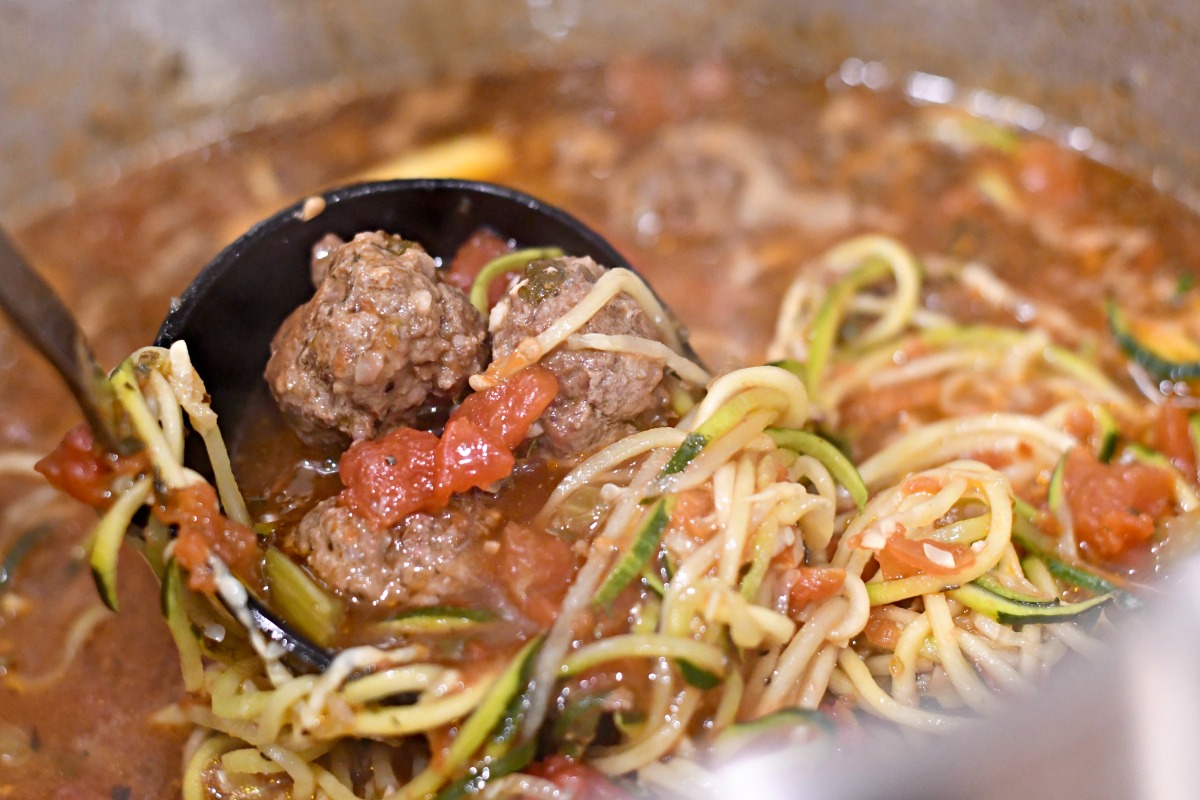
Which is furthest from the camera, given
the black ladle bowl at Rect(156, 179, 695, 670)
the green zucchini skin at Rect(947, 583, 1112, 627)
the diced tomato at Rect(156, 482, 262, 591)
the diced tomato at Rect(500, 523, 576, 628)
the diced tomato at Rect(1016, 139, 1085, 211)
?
the diced tomato at Rect(1016, 139, 1085, 211)

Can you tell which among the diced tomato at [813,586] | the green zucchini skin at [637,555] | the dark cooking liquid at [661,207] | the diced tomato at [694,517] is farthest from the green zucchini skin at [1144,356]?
the green zucchini skin at [637,555]

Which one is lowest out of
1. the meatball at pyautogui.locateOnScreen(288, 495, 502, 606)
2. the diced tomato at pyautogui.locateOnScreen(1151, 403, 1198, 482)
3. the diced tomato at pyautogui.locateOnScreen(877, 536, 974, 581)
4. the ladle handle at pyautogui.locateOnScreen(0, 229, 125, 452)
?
the diced tomato at pyautogui.locateOnScreen(1151, 403, 1198, 482)

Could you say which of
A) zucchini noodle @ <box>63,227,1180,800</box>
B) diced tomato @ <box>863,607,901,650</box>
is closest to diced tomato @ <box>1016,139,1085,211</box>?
zucchini noodle @ <box>63,227,1180,800</box>

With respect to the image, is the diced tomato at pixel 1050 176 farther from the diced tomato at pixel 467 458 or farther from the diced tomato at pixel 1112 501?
the diced tomato at pixel 467 458

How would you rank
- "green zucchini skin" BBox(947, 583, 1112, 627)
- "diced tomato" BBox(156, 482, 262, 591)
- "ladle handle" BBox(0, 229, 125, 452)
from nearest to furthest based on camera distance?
"ladle handle" BBox(0, 229, 125, 452) → "diced tomato" BBox(156, 482, 262, 591) → "green zucchini skin" BBox(947, 583, 1112, 627)

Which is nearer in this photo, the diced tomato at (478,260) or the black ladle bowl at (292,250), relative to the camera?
the black ladle bowl at (292,250)

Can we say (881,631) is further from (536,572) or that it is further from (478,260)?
(478,260)

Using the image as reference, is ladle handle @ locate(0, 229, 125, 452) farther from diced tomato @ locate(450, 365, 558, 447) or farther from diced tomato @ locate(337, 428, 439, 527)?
diced tomato @ locate(450, 365, 558, 447)
